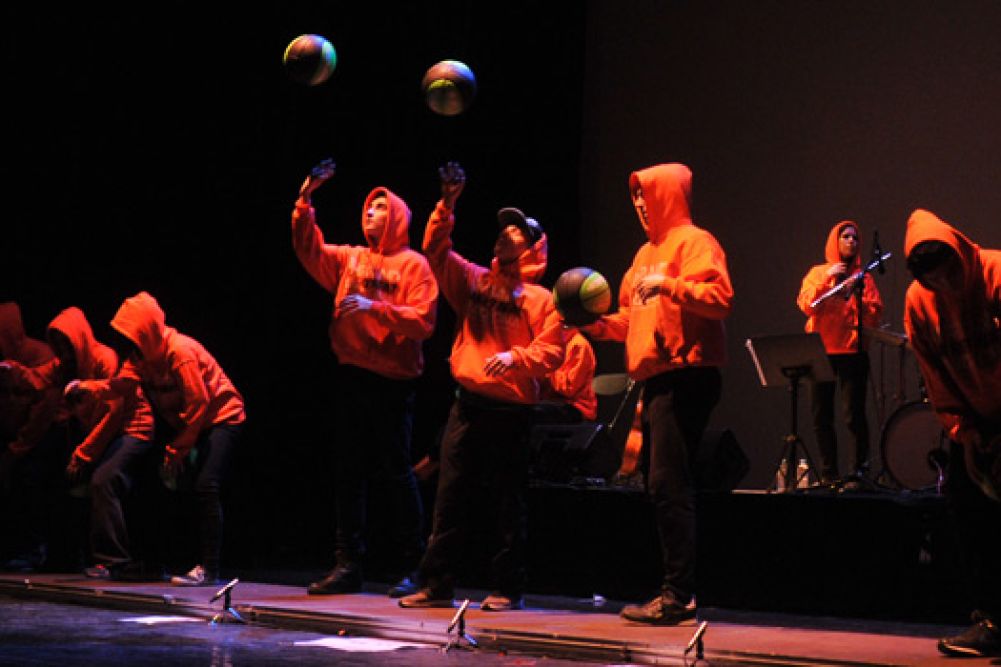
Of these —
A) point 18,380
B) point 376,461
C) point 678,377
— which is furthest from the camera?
point 18,380

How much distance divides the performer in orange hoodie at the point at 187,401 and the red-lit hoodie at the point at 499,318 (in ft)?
5.71

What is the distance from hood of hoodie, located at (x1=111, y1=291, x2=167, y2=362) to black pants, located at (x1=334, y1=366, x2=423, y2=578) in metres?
1.38

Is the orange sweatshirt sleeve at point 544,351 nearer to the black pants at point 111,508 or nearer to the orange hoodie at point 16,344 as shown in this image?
the black pants at point 111,508

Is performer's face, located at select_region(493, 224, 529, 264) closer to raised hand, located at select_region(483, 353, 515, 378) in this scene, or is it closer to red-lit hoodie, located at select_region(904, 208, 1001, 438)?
raised hand, located at select_region(483, 353, 515, 378)

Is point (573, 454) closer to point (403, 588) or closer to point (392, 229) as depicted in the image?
point (403, 588)

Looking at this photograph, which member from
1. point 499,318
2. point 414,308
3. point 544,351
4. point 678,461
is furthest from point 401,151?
point 678,461

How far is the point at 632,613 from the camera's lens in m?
5.14

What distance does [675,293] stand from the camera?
4.98 meters

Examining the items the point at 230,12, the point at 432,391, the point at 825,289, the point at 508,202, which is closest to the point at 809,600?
the point at 825,289

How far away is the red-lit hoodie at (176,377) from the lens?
695 centimetres

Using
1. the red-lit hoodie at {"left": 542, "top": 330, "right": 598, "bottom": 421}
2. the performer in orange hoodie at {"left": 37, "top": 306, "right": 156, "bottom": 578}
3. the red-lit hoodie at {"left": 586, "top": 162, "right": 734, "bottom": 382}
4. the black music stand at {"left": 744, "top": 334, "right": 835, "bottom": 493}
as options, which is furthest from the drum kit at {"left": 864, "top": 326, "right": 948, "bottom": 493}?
the performer in orange hoodie at {"left": 37, "top": 306, "right": 156, "bottom": 578}

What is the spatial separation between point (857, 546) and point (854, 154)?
4.58 m

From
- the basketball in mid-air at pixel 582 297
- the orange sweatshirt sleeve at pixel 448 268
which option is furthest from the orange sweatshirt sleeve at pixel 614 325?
the orange sweatshirt sleeve at pixel 448 268

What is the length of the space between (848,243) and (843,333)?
593 mm
